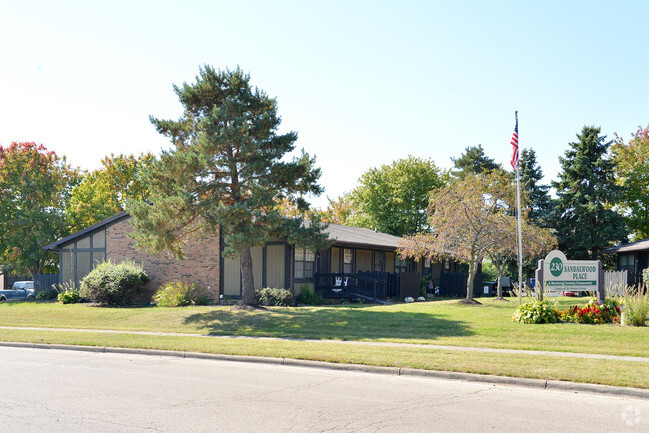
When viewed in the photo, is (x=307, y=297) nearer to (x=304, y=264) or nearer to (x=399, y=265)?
(x=304, y=264)

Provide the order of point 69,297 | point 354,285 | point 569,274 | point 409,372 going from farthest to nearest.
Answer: point 69,297 → point 354,285 → point 569,274 → point 409,372

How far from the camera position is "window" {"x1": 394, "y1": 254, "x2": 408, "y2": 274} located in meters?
34.2

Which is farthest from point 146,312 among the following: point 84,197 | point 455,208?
point 84,197

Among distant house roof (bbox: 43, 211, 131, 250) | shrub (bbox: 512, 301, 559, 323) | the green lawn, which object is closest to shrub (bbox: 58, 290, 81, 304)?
the green lawn

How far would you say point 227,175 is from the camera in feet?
69.5

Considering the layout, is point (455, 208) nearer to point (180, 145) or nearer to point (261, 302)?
point (261, 302)

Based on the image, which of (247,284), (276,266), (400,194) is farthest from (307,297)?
(400,194)

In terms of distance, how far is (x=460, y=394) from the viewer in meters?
8.66

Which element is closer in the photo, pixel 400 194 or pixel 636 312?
pixel 636 312

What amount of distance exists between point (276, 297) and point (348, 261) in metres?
7.22

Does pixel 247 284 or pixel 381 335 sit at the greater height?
pixel 247 284

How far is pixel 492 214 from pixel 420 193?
30164 mm

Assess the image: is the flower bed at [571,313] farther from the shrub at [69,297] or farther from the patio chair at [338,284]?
the shrub at [69,297]

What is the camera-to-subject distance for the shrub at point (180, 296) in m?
23.9
